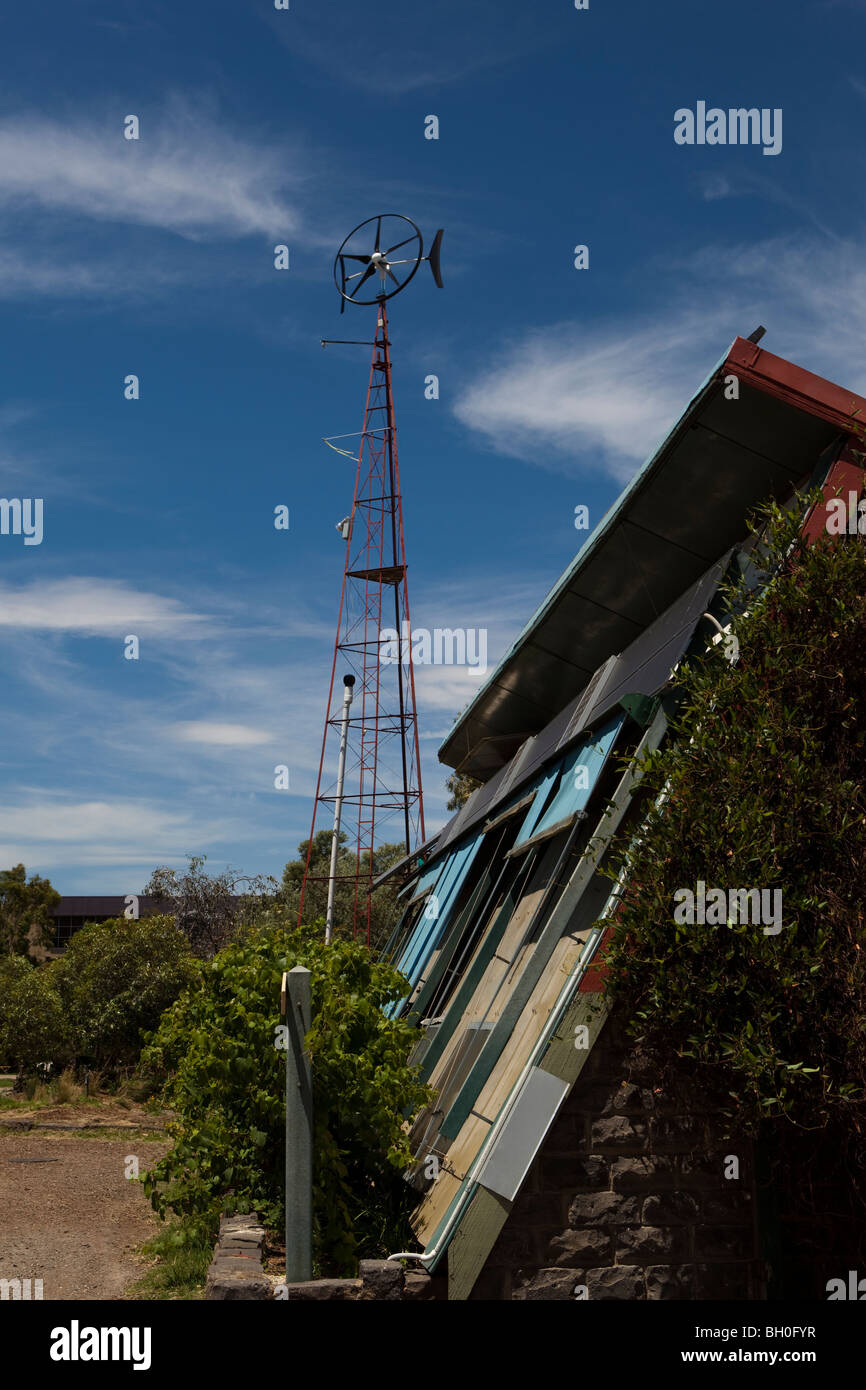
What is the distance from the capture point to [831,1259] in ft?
22.3

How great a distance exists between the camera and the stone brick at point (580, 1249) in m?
6.55

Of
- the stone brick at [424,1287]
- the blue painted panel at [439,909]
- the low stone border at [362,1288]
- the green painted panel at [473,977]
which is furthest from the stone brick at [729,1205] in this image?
the blue painted panel at [439,909]

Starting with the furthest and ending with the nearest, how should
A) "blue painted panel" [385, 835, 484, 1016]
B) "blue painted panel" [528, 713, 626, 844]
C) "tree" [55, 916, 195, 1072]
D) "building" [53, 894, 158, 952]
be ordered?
"building" [53, 894, 158, 952] → "tree" [55, 916, 195, 1072] → "blue painted panel" [385, 835, 484, 1016] → "blue painted panel" [528, 713, 626, 844]

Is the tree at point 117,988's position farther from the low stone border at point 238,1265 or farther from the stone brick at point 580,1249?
the stone brick at point 580,1249


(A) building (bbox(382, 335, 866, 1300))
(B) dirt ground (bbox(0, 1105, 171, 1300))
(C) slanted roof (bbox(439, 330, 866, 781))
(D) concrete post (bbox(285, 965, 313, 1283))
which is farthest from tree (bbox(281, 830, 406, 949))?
(D) concrete post (bbox(285, 965, 313, 1283))

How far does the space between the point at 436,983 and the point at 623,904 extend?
5.60 metres

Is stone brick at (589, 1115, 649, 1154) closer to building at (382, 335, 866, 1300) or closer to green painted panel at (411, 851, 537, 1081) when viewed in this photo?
building at (382, 335, 866, 1300)

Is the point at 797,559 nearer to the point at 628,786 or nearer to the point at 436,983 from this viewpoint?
the point at 628,786

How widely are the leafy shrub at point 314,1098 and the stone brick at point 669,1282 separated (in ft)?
5.92

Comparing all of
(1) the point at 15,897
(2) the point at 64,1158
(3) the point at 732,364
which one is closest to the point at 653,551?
(3) the point at 732,364

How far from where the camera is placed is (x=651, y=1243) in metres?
6.64

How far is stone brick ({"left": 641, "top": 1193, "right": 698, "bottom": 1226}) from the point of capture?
668 centimetres

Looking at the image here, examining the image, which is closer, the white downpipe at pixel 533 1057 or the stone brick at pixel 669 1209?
the white downpipe at pixel 533 1057

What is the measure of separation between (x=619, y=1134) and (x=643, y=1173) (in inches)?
10.1
